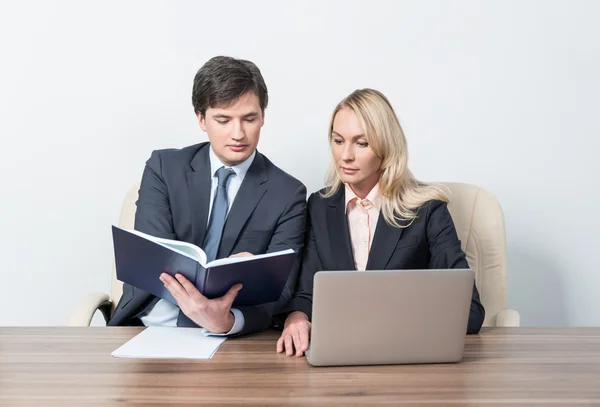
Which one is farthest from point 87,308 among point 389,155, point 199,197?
point 389,155

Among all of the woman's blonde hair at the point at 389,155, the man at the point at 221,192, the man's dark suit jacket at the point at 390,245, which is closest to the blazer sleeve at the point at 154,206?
the man at the point at 221,192

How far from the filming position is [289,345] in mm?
2025

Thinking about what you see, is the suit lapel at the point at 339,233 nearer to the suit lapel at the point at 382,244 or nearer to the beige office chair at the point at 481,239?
the suit lapel at the point at 382,244

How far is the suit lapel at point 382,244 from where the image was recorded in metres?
2.59

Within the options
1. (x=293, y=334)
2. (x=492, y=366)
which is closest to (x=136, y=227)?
(x=293, y=334)

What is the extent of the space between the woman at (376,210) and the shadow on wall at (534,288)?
1.22 meters

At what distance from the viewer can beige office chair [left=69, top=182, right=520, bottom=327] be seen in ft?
9.36

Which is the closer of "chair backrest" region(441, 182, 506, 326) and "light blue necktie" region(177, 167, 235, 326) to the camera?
"light blue necktie" region(177, 167, 235, 326)

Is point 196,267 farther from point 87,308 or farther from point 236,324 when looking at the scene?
point 87,308

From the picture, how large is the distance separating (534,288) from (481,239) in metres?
1.01

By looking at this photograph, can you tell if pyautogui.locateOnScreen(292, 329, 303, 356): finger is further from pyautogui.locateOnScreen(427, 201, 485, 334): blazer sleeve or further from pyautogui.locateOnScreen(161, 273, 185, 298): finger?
pyautogui.locateOnScreen(427, 201, 485, 334): blazer sleeve

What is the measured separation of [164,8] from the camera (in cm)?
348

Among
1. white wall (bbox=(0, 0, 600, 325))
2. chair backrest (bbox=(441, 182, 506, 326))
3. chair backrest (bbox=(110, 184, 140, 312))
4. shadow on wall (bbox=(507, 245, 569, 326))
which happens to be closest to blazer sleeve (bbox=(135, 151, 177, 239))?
chair backrest (bbox=(110, 184, 140, 312))

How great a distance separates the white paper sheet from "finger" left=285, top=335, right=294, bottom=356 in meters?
0.19
